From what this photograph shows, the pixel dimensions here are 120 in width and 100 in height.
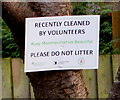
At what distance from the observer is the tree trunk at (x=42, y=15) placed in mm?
1532

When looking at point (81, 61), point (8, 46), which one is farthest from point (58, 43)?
point (8, 46)

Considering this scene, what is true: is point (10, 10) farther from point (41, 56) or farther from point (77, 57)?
point (77, 57)

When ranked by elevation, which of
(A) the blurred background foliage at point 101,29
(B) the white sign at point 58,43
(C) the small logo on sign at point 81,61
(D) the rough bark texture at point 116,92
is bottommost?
(D) the rough bark texture at point 116,92

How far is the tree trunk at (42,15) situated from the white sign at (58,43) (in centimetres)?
4

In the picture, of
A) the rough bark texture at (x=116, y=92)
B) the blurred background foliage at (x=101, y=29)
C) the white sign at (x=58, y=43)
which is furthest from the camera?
the blurred background foliage at (x=101, y=29)

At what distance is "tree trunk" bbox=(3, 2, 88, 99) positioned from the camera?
1.53m

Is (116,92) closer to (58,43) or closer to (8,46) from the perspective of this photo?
(58,43)

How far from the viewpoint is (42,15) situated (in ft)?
5.10

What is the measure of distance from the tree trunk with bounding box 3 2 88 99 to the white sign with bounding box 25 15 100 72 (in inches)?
1.7

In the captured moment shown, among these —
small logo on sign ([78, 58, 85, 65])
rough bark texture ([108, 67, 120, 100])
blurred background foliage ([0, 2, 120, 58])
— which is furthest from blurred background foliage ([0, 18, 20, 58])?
rough bark texture ([108, 67, 120, 100])

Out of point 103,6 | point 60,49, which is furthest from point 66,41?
point 103,6

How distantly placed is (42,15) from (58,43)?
154 millimetres

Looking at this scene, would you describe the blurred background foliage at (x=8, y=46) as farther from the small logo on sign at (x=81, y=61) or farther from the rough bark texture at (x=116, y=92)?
the rough bark texture at (x=116, y=92)

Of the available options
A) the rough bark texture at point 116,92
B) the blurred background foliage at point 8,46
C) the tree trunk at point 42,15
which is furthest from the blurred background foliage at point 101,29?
the rough bark texture at point 116,92
